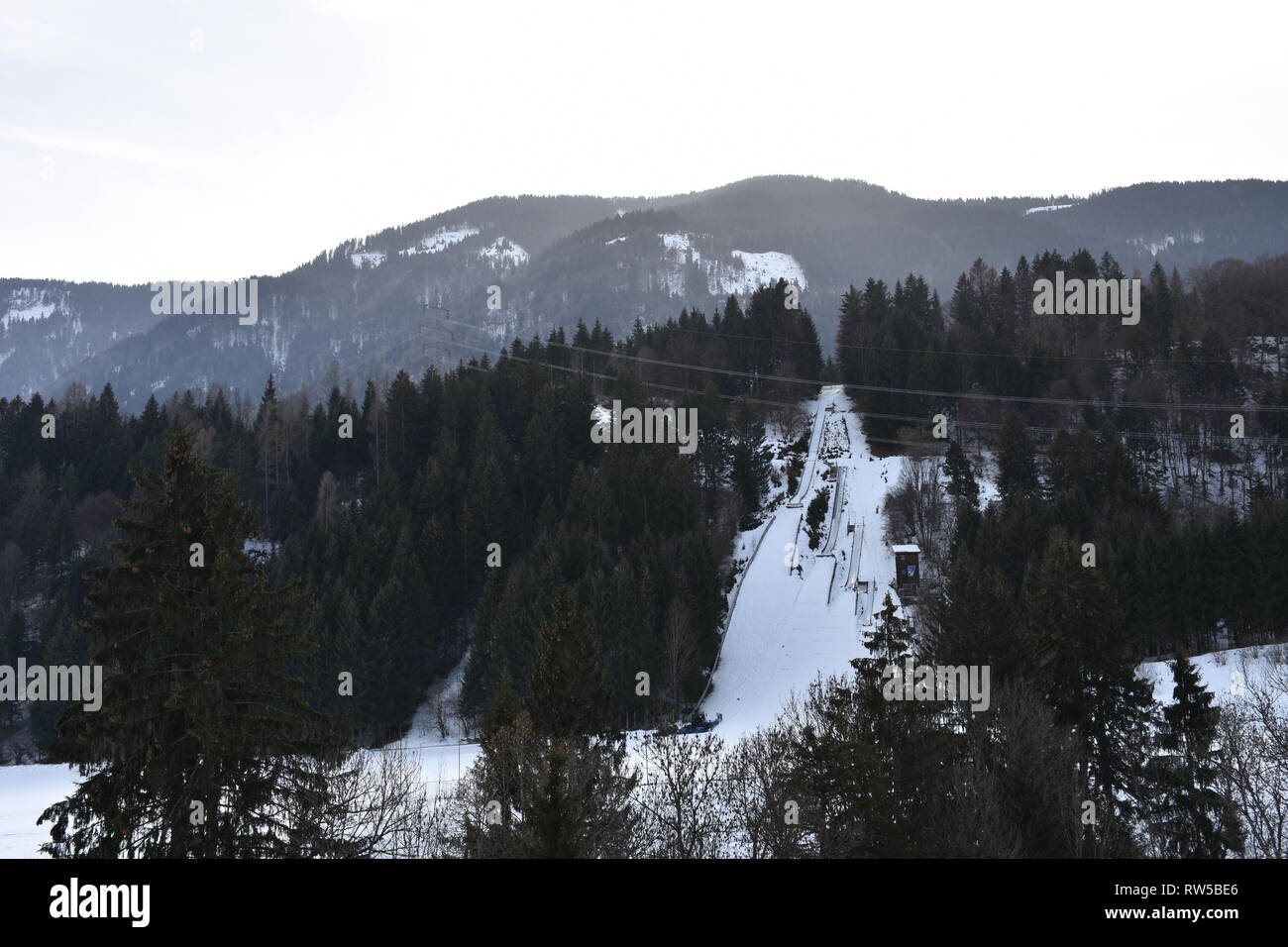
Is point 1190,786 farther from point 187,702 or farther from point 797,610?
point 797,610

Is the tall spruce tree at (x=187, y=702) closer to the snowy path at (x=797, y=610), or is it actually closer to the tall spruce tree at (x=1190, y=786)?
the tall spruce tree at (x=1190, y=786)

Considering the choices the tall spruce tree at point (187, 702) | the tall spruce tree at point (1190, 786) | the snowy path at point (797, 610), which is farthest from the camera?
the snowy path at point (797, 610)

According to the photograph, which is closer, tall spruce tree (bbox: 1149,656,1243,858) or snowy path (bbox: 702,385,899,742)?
tall spruce tree (bbox: 1149,656,1243,858)

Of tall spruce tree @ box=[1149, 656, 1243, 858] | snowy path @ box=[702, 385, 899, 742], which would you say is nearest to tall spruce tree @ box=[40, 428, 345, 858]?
tall spruce tree @ box=[1149, 656, 1243, 858]

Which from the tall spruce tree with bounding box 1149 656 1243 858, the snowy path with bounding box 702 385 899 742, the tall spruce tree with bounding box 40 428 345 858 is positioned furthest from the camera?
the snowy path with bounding box 702 385 899 742

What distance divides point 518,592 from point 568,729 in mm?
34486

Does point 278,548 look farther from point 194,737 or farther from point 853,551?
point 194,737

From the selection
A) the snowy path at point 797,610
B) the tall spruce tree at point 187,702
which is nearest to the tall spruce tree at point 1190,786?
the snowy path at point 797,610

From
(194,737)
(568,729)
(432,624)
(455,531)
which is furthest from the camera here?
(455,531)

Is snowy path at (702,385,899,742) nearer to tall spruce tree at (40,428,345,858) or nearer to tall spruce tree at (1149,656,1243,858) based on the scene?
tall spruce tree at (1149,656,1243,858)

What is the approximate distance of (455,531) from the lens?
80750 mm

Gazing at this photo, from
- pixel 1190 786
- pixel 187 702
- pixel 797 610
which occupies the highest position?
pixel 187 702

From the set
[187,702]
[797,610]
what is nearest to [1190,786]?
[187,702]
